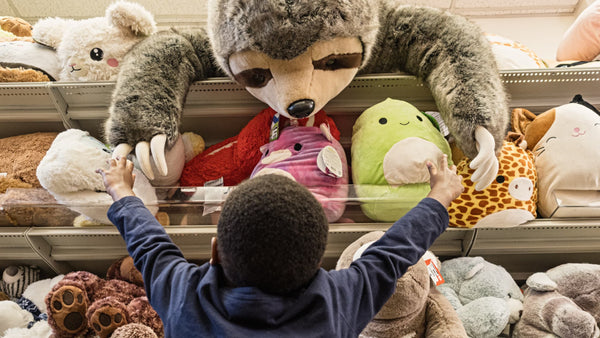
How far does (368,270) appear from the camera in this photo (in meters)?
0.85

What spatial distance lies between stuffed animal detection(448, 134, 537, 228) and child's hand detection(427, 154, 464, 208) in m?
0.31

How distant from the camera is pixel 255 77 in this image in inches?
46.0

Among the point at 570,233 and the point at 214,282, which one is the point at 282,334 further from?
the point at 570,233

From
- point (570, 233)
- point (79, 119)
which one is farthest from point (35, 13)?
point (570, 233)

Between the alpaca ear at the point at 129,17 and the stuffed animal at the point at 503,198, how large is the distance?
1345 mm

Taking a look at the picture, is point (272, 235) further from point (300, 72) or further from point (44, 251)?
point (44, 251)

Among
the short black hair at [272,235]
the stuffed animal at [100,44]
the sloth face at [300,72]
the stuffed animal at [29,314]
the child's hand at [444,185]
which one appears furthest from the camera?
the stuffed animal at [100,44]

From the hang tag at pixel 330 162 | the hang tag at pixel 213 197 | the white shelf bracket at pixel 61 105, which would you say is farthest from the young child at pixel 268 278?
the white shelf bracket at pixel 61 105

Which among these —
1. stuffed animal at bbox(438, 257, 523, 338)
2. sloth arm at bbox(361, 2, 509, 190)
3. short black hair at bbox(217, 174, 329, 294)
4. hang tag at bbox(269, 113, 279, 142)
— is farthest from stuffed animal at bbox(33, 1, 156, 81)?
stuffed animal at bbox(438, 257, 523, 338)

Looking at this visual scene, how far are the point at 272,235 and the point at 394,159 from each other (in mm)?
706

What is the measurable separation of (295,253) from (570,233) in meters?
1.24

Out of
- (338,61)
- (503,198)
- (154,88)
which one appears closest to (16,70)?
(154,88)

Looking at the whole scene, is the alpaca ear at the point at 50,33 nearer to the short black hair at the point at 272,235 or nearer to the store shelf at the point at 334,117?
the store shelf at the point at 334,117

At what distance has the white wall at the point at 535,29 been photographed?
2609 mm
